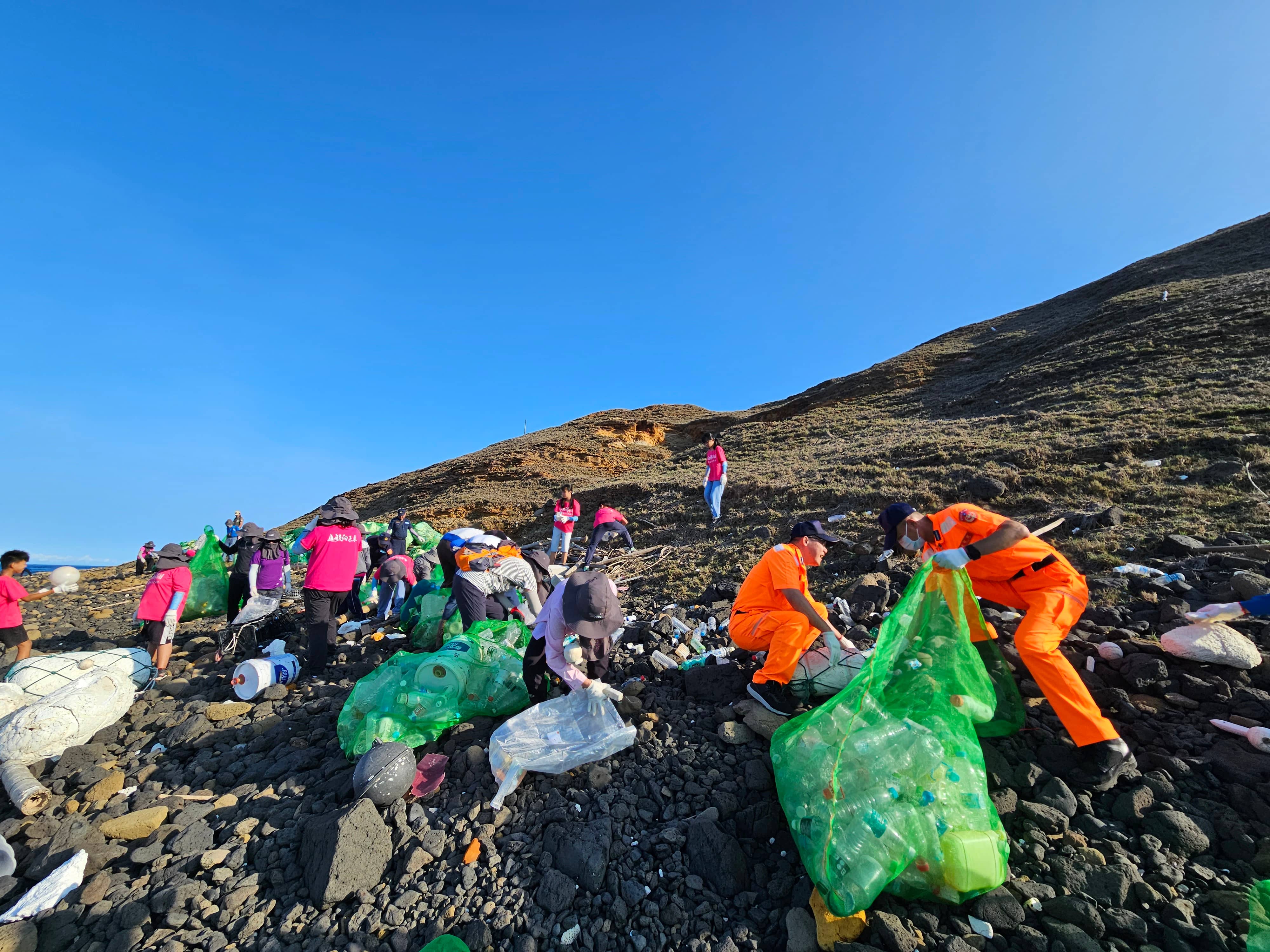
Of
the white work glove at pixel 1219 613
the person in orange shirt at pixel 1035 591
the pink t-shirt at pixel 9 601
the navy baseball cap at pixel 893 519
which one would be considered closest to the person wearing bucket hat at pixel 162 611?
the pink t-shirt at pixel 9 601

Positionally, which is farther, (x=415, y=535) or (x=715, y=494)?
(x=715, y=494)

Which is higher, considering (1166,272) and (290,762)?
(1166,272)

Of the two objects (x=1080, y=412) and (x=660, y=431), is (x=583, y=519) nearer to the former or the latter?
(x=1080, y=412)

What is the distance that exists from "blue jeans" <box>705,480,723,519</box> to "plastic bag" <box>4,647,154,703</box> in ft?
25.9

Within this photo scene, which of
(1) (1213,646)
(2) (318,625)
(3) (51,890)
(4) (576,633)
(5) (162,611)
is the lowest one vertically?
(1) (1213,646)

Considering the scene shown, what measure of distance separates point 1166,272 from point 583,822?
1332 inches

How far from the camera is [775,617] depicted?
3727 millimetres

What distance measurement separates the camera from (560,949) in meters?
2.25

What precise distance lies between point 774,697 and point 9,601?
278 inches

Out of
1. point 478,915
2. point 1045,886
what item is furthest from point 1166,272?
point 478,915

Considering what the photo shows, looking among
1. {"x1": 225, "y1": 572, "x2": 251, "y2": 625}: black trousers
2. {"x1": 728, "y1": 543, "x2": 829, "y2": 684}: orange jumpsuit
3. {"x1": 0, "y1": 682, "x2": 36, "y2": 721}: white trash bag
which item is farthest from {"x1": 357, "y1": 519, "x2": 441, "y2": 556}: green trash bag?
{"x1": 728, "y1": 543, "x2": 829, "y2": 684}: orange jumpsuit

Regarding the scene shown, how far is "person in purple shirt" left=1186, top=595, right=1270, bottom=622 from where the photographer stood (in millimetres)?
3346

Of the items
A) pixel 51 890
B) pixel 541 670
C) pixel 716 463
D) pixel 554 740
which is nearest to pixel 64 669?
pixel 51 890

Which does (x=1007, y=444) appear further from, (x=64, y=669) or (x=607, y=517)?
(x=64, y=669)
